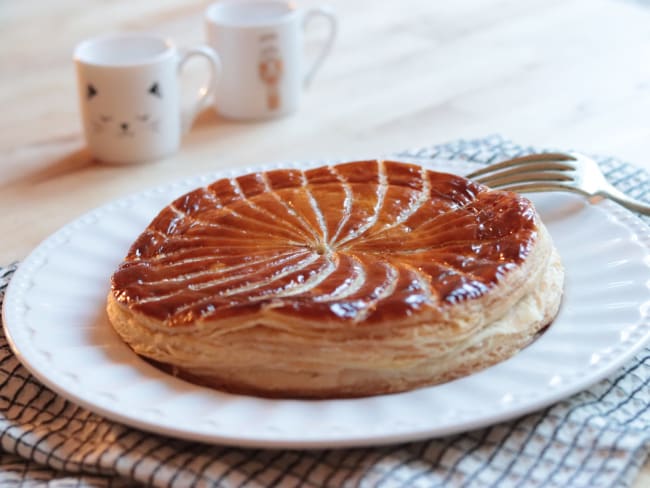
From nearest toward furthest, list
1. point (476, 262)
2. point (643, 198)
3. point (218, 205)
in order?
1. point (476, 262)
2. point (218, 205)
3. point (643, 198)

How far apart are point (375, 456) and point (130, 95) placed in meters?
1.30

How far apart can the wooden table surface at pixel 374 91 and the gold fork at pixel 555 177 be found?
0.45m

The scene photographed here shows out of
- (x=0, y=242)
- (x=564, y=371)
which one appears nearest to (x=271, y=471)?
(x=564, y=371)

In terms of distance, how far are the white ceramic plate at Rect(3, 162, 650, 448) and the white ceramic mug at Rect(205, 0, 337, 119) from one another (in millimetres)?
848

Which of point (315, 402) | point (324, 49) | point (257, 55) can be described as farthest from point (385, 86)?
Answer: point (315, 402)

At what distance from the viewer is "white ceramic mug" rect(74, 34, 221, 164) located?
7.39ft

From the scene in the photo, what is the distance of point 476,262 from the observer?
144cm

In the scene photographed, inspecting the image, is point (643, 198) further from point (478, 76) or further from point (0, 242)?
point (0, 242)

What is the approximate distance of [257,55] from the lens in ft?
8.21

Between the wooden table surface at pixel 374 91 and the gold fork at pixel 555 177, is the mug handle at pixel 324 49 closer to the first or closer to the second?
the wooden table surface at pixel 374 91

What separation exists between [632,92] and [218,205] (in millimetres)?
1451

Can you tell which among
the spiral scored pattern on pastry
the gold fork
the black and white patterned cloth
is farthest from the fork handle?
the black and white patterned cloth

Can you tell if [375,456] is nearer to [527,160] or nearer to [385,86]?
[527,160]

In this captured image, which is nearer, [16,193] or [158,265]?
[158,265]
